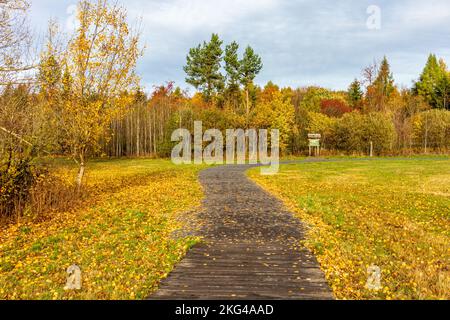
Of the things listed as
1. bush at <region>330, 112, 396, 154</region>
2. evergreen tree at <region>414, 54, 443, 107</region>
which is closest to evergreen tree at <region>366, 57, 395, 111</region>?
evergreen tree at <region>414, 54, 443, 107</region>

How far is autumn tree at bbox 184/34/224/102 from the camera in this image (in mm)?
48281

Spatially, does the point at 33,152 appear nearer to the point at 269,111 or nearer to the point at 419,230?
the point at 419,230

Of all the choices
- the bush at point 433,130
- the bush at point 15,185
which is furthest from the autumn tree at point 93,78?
the bush at point 433,130

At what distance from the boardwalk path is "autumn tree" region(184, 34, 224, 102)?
1610 inches

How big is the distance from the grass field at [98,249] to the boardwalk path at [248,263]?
0.45m

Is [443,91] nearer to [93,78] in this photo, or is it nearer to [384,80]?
[384,80]

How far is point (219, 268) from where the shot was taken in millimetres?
5852

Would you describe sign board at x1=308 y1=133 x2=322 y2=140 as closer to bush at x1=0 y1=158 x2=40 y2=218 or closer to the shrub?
the shrub

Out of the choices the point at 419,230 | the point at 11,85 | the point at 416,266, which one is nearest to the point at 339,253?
the point at 416,266

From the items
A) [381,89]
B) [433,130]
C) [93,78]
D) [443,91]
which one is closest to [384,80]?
[381,89]

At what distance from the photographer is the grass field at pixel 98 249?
17.4 ft

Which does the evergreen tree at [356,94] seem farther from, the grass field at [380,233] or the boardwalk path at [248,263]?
the boardwalk path at [248,263]

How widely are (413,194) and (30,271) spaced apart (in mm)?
14026

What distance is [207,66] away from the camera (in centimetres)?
4847
